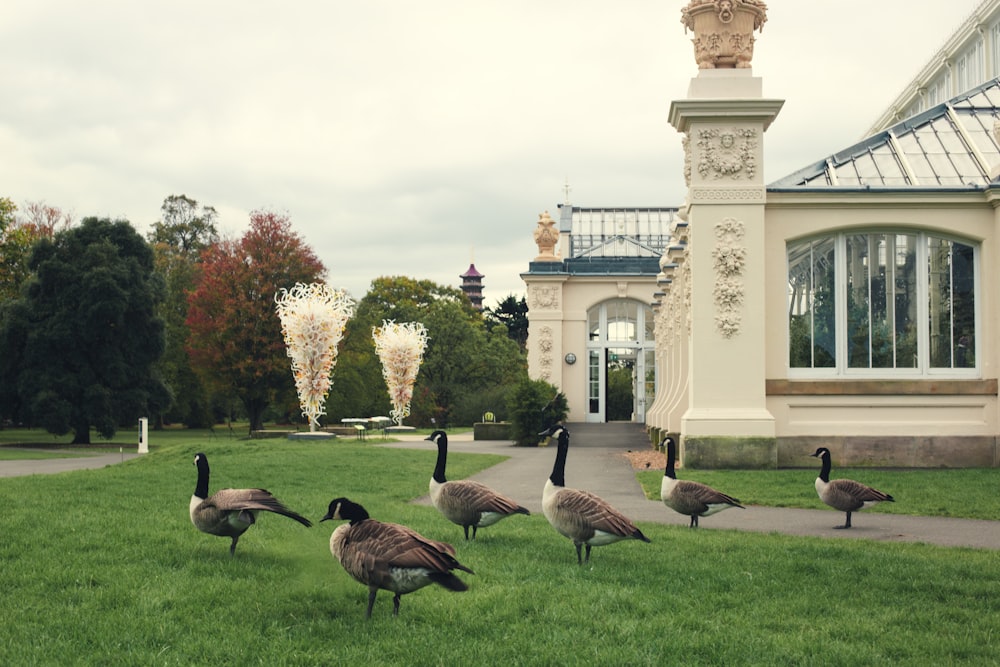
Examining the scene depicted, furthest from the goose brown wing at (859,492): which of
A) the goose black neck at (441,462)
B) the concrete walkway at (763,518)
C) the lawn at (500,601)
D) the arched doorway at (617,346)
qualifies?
the arched doorway at (617,346)

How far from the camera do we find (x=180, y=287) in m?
61.5

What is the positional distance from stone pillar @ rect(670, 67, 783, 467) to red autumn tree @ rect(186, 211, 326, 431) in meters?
31.5

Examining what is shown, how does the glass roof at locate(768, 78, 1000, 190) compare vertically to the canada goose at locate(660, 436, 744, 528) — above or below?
above

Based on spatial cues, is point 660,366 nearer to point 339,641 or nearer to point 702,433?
point 702,433

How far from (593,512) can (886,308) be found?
14.9 metres

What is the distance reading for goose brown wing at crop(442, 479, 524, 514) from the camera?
9.02m

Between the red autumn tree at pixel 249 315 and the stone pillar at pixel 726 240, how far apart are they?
3147 cm

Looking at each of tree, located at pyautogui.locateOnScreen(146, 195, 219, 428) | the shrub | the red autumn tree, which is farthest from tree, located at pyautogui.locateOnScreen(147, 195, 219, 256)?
the shrub

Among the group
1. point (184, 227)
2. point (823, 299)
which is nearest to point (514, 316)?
point (184, 227)

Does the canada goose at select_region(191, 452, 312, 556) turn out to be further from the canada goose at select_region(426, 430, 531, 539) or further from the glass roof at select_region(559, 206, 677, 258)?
the glass roof at select_region(559, 206, 677, 258)

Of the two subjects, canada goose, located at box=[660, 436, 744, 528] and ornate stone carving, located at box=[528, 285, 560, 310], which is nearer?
canada goose, located at box=[660, 436, 744, 528]

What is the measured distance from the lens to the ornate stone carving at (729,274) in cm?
2047

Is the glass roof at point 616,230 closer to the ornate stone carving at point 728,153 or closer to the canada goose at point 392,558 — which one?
the ornate stone carving at point 728,153

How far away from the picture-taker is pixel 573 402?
151 ft
